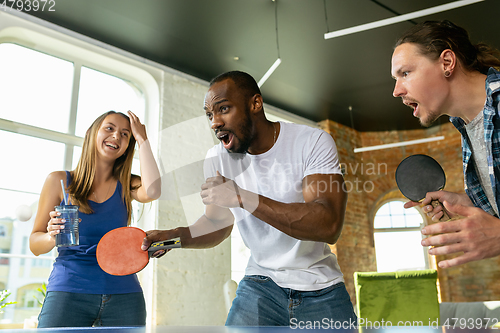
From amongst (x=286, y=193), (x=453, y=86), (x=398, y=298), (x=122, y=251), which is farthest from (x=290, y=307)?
(x=398, y=298)

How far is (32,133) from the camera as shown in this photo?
13.1ft

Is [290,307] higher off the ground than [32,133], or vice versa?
[32,133]

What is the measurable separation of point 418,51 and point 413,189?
1.69 feet

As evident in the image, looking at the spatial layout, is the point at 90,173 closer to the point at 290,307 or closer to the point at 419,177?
the point at 290,307

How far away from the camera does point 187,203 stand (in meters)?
4.97

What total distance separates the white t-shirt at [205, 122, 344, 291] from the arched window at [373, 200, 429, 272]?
6040mm

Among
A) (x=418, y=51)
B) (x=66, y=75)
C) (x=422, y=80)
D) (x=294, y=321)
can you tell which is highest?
(x=66, y=75)

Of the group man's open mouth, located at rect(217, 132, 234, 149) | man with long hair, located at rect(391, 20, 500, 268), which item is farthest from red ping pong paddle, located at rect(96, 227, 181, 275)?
man with long hair, located at rect(391, 20, 500, 268)

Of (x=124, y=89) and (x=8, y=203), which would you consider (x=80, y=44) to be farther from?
(x=8, y=203)

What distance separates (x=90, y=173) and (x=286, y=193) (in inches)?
40.3

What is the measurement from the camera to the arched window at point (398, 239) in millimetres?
7109

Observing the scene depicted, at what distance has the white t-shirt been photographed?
149cm

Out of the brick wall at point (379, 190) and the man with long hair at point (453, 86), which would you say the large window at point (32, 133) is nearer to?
the man with long hair at point (453, 86)

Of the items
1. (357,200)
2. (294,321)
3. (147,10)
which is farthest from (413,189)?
(357,200)
